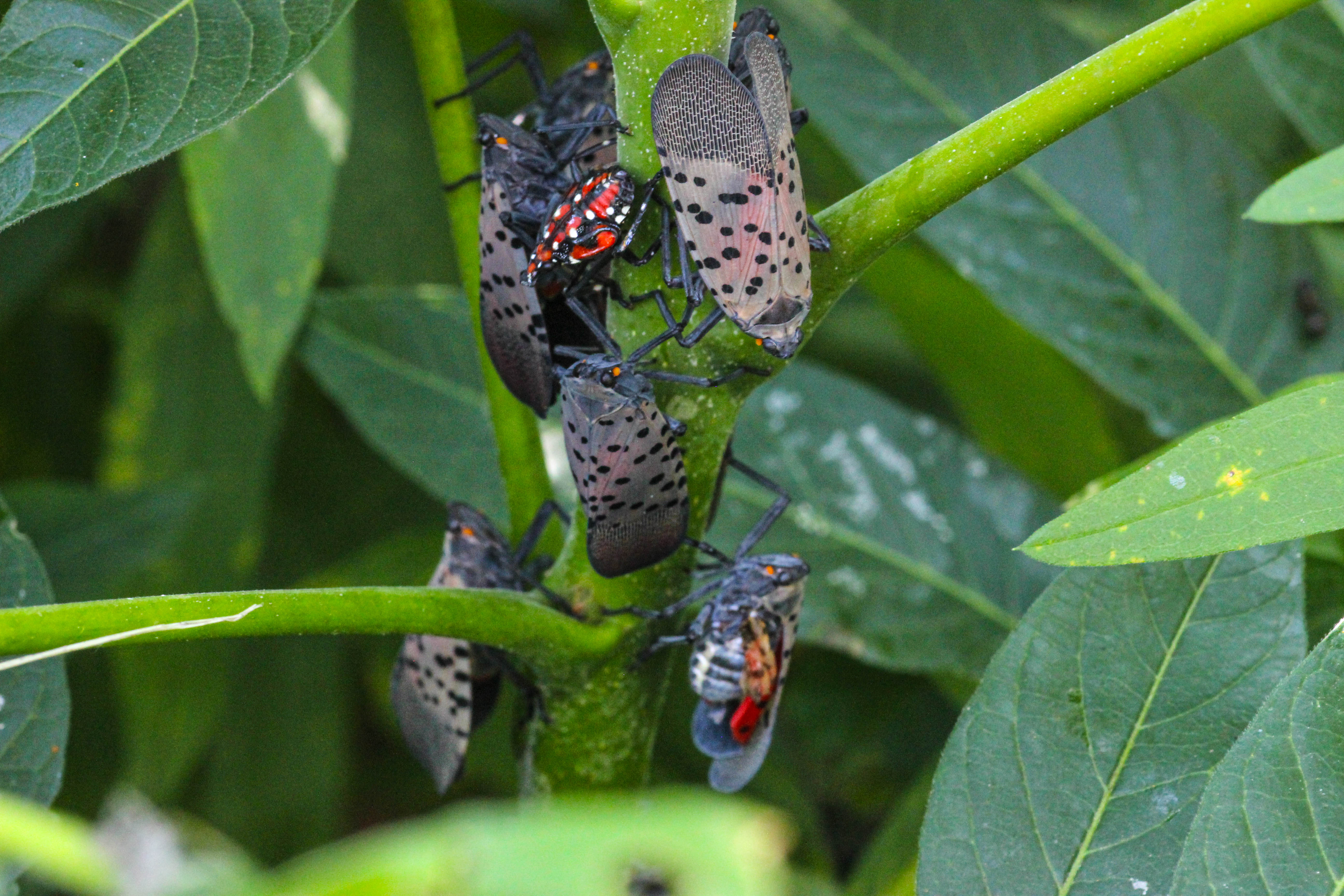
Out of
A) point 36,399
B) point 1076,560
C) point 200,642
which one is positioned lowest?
point 200,642

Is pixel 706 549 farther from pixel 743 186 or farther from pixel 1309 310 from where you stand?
pixel 1309 310

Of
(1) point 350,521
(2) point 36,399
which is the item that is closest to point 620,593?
(1) point 350,521

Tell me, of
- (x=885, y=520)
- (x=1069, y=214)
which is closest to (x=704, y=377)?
(x=885, y=520)

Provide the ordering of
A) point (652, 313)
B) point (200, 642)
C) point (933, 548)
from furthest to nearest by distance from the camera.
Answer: point (200, 642) < point (933, 548) < point (652, 313)

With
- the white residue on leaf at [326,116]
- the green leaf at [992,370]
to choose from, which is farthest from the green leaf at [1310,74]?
the white residue on leaf at [326,116]

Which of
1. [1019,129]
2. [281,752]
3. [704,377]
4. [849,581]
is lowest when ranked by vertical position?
[281,752]

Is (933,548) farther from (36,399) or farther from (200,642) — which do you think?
(36,399)

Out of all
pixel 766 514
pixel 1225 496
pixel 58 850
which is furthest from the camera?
pixel 766 514

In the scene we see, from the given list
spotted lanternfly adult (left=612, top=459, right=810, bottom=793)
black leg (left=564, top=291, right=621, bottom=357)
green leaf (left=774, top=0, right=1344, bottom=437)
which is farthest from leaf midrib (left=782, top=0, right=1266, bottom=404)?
black leg (left=564, top=291, right=621, bottom=357)
